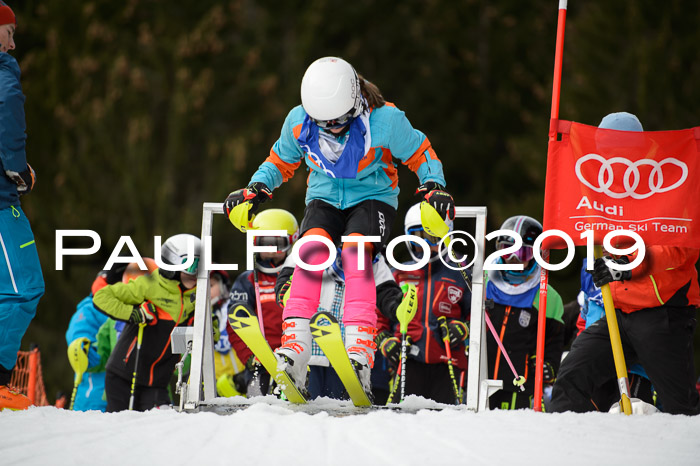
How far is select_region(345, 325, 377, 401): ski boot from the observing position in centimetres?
439

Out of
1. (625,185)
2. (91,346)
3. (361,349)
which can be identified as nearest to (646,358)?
(625,185)

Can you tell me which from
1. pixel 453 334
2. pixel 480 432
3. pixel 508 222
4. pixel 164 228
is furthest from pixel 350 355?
pixel 164 228

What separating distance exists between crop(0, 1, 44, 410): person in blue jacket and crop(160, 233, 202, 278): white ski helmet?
2.05 metres

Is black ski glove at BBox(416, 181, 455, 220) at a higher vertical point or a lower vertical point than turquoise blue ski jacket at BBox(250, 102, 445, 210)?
lower

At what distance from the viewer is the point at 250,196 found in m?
4.62

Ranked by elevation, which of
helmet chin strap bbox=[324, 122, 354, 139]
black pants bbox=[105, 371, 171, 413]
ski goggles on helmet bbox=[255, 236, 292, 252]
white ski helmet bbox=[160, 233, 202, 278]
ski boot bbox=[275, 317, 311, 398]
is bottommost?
black pants bbox=[105, 371, 171, 413]

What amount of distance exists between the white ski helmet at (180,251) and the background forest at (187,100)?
20.7ft

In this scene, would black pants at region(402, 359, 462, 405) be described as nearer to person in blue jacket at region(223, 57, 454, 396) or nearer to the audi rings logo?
person in blue jacket at region(223, 57, 454, 396)

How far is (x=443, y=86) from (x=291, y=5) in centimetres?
293

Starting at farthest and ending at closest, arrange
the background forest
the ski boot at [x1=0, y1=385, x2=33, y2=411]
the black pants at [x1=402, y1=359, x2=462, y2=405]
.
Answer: the background forest
the black pants at [x1=402, y1=359, x2=462, y2=405]
the ski boot at [x1=0, y1=385, x2=33, y2=411]

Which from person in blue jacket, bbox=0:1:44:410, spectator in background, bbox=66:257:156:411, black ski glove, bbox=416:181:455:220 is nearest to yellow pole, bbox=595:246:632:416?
black ski glove, bbox=416:181:455:220

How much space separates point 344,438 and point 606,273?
1726 mm

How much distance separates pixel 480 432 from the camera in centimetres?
367

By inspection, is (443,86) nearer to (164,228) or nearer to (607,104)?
(607,104)
